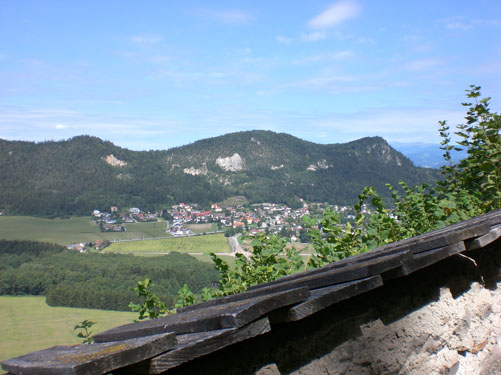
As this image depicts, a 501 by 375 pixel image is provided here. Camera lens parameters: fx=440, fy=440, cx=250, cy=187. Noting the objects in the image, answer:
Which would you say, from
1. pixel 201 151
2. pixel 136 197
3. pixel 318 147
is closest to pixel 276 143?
pixel 318 147

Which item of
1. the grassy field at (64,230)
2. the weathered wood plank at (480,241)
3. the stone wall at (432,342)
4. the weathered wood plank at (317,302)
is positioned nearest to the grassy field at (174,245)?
the grassy field at (64,230)

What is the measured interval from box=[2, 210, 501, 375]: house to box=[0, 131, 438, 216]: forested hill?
8461cm

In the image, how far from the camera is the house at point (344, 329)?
3.64ft

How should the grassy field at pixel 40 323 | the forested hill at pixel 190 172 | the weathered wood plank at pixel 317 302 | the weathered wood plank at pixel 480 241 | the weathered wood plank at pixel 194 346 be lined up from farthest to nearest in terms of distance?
the forested hill at pixel 190 172 → the grassy field at pixel 40 323 → the weathered wood plank at pixel 480 241 → the weathered wood plank at pixel 317 302 → the weathered wood plank at pixel 194 346

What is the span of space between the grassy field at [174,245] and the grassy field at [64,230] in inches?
321

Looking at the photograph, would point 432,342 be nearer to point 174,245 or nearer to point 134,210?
point 174,245

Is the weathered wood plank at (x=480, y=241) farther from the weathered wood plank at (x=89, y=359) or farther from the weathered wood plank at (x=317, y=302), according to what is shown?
the weathered wood plank at (x=89, y=359)

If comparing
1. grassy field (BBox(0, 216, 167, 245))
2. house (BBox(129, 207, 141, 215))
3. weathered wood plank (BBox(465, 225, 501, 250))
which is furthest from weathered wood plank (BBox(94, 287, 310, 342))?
house (BBox(129, 207, 141, 215))

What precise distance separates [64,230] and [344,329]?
83530 millimetres

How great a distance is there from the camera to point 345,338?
1760 millimetres

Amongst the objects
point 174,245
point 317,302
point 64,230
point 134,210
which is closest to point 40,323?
point 317,302

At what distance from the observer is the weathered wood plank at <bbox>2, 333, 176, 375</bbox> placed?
0.94 m

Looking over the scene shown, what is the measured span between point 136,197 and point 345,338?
11186 cm

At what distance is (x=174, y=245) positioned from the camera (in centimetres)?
5956
